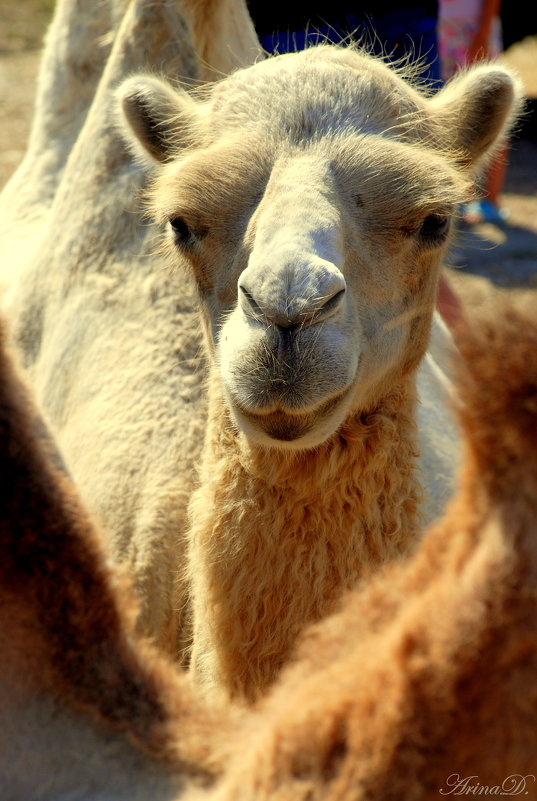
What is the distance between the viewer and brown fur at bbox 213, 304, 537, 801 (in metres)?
0.90

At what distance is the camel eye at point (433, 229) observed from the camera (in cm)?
279

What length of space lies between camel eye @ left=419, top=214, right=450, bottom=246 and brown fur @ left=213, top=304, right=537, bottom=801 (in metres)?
1.86

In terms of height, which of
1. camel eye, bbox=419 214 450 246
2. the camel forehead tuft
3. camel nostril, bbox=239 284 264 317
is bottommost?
camel eye, bbox=419 214 450 246

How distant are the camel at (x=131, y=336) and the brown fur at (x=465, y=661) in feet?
6.82

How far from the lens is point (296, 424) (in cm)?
237

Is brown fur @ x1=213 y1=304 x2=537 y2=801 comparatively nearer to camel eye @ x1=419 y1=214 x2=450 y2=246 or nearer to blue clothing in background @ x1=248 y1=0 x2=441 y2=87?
camel eye @ x1=419 y1=214 x2=450 y2=246

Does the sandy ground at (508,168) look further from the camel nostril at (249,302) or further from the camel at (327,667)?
the camel at (327,667)

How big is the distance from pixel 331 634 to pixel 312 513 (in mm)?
1629

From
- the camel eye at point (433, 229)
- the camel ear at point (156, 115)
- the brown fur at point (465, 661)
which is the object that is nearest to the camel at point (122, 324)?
the camel ear at point (156, 115)

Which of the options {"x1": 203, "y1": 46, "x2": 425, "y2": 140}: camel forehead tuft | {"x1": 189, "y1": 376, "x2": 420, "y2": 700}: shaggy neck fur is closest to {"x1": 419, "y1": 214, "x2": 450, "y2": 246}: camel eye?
{"x1": 203, "y1": 46, "x2": 425, "y2": 140}: camel forehead tuft

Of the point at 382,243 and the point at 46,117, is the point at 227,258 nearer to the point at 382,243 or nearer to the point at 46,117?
the point at 382,243

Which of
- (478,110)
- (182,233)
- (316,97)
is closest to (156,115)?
(182,233)

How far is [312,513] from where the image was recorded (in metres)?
2.72

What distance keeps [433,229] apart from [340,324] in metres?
0.62
